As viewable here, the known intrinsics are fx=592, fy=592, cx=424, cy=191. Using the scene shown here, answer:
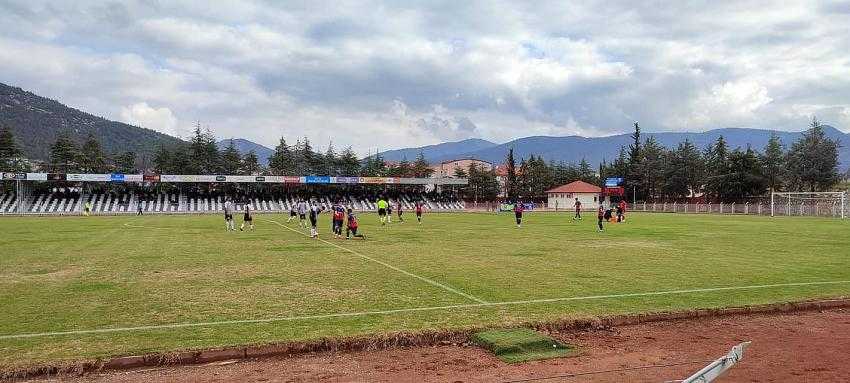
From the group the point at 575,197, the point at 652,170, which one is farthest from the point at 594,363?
the point at 652,170

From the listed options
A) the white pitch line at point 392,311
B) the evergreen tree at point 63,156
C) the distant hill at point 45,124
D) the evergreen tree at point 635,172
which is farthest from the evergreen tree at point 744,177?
the distant hill at point 45,124

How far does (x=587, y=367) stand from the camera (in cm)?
704

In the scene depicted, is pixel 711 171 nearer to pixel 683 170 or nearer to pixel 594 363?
pixel 683 170

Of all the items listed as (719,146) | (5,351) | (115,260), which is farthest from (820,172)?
(5,351)

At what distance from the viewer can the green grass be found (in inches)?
292

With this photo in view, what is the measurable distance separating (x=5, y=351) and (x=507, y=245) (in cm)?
1699

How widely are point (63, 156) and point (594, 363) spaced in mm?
95365

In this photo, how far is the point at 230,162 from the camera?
317ft

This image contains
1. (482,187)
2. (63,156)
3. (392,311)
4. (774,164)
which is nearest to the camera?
(392,311)

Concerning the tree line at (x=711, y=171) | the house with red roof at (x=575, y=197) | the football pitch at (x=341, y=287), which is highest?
the tree line at (x=711, y=171)

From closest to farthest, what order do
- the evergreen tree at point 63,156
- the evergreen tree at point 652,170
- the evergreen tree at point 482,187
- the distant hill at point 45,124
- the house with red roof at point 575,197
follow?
1. the evergreen tree at point 63,156
2. the house with red roof at point 575,197
3. the evergreen tree at point 652,170
4. the evergreen tree at point 482,187
5. the distant hill at point 45,124

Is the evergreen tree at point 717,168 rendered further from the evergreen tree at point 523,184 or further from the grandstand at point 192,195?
the grandstand at point 192,195

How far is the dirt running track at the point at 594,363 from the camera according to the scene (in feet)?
21.9

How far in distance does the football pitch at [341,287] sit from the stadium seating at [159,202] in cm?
5246
